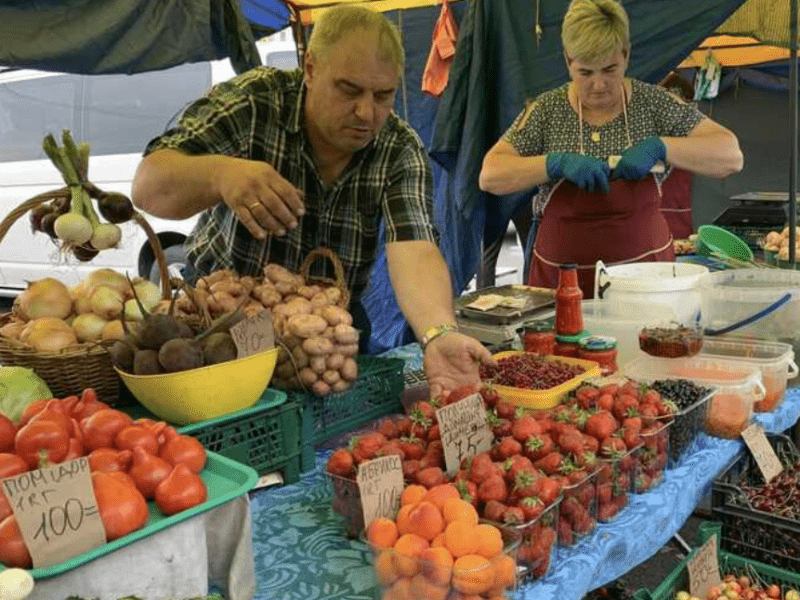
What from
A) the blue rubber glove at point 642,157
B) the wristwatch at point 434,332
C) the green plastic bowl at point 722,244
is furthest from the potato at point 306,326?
the green plastic bowl at point 722,244

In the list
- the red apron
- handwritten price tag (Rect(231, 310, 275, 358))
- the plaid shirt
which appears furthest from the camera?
the red apron

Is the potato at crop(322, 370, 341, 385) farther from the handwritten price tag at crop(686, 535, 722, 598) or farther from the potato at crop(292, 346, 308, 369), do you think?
the handwritten price tag at crop(686, 535, 722, 598)

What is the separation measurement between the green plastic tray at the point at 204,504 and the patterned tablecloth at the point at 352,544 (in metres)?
0.20

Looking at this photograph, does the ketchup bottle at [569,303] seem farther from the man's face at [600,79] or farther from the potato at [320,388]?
the man's face at [600,79]

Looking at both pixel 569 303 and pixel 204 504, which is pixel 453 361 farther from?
pixel 204 504

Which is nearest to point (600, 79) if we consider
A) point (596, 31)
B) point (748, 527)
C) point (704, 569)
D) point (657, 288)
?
point (596, 31)

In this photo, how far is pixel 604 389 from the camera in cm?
160

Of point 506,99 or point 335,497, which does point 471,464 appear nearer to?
point 335,497

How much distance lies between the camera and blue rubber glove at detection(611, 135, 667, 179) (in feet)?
8.45

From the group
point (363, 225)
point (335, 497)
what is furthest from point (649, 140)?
point (335, 497)

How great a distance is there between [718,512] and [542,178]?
1333mm

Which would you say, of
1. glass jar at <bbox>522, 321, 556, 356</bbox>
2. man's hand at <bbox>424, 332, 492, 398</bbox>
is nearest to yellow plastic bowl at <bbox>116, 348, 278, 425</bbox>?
man's hand at <bbox>424, 332, 492, 398</bbox>

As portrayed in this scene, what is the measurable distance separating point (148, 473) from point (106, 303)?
0.60 meters

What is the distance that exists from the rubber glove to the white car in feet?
11.9
